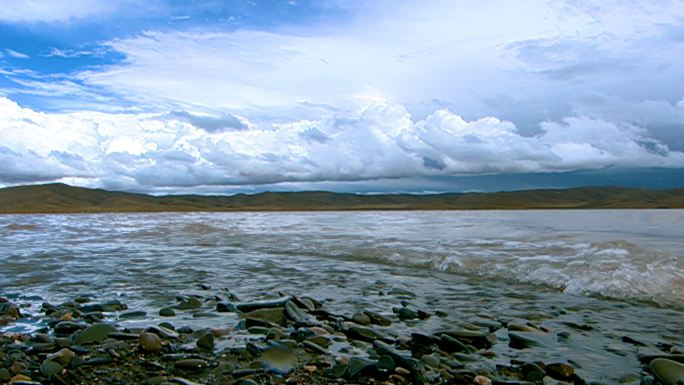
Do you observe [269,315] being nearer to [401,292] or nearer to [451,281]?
[401,292]

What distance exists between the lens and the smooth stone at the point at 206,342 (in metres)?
5.71

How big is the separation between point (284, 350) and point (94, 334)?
103 inches

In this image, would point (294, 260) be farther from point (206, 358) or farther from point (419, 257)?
point (206, 358)

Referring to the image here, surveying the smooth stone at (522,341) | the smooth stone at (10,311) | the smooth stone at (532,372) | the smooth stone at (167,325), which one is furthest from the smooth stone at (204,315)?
the smooth stone at (532,372)

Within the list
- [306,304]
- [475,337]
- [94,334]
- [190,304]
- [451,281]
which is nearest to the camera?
[475,337]

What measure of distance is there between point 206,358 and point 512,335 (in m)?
3.76

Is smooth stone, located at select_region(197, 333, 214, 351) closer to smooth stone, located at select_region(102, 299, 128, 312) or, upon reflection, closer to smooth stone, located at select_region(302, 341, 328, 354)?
smooth stone, located at select_region(302, 341, 328, 354)

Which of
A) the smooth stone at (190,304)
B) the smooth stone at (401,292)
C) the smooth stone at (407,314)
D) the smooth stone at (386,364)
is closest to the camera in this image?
the smooth stone at (386,364)

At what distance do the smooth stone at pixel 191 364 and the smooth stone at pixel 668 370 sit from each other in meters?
4.68

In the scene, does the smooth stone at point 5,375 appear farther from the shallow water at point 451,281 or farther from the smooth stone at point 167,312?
the smooth stone at point 167,312

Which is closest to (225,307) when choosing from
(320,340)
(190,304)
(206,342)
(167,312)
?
(190,304)

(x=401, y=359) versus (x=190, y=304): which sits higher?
(x=401, y=359)

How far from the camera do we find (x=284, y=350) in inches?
213

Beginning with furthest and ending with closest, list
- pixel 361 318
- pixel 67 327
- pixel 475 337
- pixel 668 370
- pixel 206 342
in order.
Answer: pixel 361 318
pixel 67 327
pixel 475 337
pixel 206 342
pixel 668 370
